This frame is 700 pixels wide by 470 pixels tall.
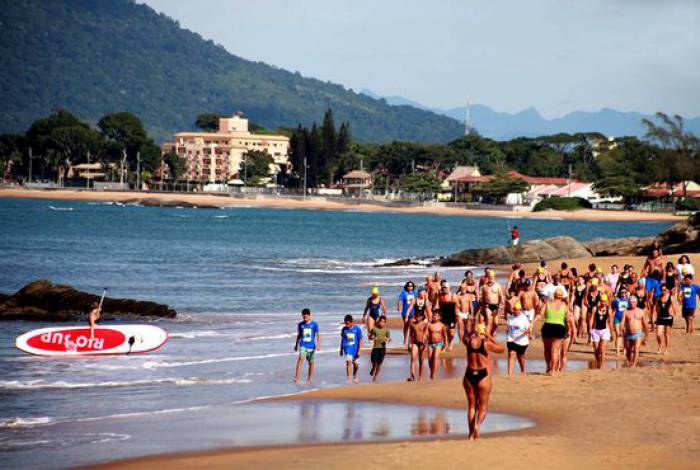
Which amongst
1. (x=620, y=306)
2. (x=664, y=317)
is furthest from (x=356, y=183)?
(x=620, y=306)

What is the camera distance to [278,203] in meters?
178

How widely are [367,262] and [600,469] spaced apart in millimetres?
48160

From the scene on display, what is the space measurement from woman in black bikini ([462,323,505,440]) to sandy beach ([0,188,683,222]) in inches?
5471

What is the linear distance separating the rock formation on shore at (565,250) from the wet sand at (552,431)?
34758 millimetres

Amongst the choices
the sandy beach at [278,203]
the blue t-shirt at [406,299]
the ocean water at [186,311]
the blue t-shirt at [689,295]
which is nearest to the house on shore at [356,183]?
the sandy beach at [278,203]

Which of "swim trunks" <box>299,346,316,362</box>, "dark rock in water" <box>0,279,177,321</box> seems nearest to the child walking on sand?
"swim trunks" <box>299,346,316,362</box>

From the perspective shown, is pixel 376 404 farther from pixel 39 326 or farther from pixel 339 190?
pixel 339 190

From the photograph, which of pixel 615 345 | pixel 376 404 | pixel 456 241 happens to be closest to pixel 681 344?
pixel 615 345

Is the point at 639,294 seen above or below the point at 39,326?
above

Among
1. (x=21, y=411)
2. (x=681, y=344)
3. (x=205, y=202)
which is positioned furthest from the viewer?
(x=205, y=202)

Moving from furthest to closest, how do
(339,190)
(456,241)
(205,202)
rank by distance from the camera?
(339,190)
(205,202)
(456,241)

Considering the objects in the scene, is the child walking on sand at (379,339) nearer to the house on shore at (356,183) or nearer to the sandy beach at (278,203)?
the sandy beach at (278,203)

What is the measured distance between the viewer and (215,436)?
15148mm

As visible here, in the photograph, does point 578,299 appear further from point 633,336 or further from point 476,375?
point 476,375
